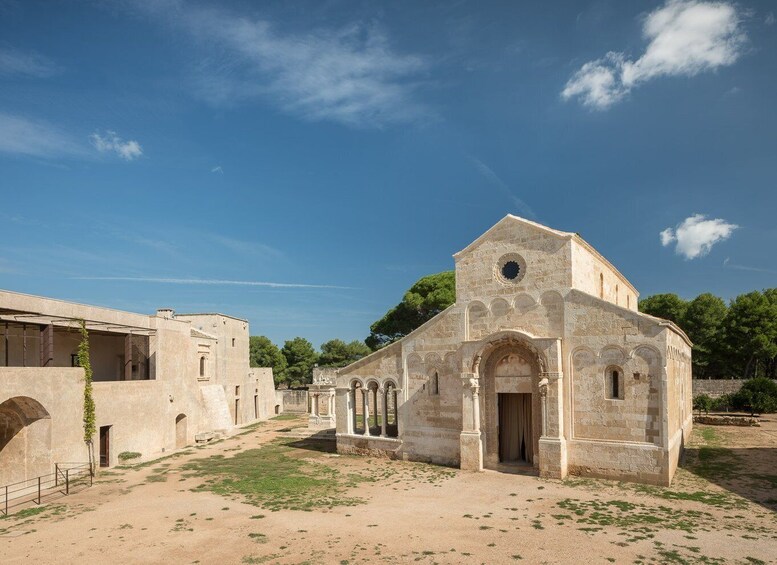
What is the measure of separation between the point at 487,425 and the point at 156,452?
17.2 m

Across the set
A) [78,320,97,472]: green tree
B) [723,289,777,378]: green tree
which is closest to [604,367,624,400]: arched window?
[78,320,97,472]: green tree

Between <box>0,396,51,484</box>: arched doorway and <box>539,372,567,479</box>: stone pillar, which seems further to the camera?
<box>0,396,51,484</box>: arched doorway

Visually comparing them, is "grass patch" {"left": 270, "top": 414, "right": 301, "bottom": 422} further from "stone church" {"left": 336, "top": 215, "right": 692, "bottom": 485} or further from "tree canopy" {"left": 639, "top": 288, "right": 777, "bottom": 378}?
"tree canopy" {"left": 639, "top": 288, "right": 777, "bottom": 378}

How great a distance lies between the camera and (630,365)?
61.8 ft

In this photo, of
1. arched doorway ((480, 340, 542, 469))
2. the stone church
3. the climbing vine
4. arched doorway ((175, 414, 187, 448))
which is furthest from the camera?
arched doorway ((175, 414, 187, 448))

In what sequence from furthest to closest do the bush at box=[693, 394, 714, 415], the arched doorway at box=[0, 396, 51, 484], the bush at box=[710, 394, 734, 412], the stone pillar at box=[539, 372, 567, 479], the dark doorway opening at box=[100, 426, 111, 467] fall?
the bush at box=[710, 394, 734, 412]
the bush at box=[693, 394, 714, 415]
the dark doorway opening at box=[100, 426, 111, 467]
the arched doorway at box=[0, 396, 51, 484]
the stone pillar at box=[539, 372, 567, 479]

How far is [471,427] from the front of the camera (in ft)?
71.1

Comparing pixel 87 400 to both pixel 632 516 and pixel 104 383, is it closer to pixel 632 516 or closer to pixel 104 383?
pixel 104 383

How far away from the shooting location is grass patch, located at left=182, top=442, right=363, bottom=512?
17.2 metres

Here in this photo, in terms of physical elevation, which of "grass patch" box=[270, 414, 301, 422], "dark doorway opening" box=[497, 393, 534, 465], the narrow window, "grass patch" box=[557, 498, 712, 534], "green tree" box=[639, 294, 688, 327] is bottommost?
"grass patch" box=[270, 414, 301, 422]

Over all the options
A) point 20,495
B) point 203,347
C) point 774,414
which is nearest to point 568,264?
point 20,495

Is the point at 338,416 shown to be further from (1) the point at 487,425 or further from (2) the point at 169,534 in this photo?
(2) the point at 169,534

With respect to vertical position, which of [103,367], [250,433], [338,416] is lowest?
[250,433]

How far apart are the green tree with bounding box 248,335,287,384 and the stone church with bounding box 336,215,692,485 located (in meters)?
48.3
